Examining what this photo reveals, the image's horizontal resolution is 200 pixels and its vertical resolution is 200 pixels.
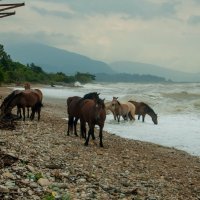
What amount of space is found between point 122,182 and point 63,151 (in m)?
2.89

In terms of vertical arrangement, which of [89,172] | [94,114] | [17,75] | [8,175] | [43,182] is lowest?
[89,172]

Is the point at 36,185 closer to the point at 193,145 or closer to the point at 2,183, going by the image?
the point at 2,183

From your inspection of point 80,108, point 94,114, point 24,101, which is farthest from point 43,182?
point 24,101

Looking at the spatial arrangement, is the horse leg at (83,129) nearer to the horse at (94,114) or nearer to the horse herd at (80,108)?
the horse herd at (80,108)

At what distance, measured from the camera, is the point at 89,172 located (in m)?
9.91

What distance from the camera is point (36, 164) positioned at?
9555 millimetres

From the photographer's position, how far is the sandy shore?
8211 mm

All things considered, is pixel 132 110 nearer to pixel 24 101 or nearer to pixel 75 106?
pixel 24 101

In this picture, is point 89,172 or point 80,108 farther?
point 80,108

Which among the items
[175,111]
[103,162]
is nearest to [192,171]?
[103,162]

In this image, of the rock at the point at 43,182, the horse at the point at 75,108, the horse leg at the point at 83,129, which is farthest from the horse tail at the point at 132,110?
the rock at the point at 43,182

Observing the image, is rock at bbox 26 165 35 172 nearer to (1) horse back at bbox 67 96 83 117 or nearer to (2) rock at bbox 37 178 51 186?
(2) rock at bbox 37 178 51 186

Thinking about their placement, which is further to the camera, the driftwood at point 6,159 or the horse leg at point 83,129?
the horse leg at point 83,129

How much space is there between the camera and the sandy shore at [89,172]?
26.9 feet
